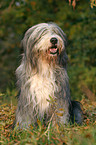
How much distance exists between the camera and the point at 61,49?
4145 millimetres

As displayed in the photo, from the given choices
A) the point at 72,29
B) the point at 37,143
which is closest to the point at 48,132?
the point at 37,143

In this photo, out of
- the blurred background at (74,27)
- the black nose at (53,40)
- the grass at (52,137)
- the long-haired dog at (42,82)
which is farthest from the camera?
the blurred background at (74,27)

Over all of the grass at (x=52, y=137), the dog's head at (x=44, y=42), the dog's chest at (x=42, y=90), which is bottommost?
the grass at (x=52, y=137)

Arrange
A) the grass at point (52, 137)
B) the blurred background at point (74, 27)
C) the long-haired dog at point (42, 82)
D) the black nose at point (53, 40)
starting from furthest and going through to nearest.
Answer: the blurred background at point (74, 27), the long-haired dog at point (42, 82), the black nose at point (53, 40), the grass at point (52, 137)

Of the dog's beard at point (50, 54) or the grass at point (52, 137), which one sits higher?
the dog's beard at point (50, 54)

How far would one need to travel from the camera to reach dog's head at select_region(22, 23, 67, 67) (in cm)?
405

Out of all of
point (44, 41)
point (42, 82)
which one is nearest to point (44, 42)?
point (44, 41)

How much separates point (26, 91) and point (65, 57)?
0.75m

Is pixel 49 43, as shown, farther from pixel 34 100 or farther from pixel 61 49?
pixel 34 100

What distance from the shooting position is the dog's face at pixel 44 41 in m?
4.05

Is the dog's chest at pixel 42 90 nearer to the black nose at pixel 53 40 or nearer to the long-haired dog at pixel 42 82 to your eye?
the long-haired dog at pixel 42 82

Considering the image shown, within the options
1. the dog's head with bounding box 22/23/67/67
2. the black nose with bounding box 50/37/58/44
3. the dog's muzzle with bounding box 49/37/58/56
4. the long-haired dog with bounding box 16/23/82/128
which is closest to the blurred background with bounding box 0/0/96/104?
the long-haired dog with bounding box 16/23/82/128

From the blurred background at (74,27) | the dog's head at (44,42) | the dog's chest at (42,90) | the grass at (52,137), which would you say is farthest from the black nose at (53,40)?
the blurred background at (74,27)

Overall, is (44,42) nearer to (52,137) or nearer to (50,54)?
(50,54)
